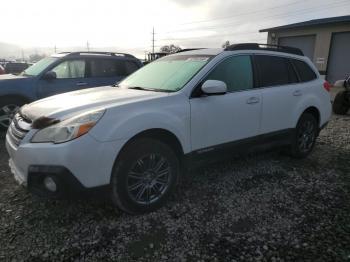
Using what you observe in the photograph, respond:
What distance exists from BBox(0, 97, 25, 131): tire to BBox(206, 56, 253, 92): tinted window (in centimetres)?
443

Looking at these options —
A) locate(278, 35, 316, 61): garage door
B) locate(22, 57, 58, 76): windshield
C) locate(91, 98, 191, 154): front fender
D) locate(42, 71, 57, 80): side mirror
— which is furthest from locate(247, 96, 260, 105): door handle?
locate(278, 35, 316, 61): garage door

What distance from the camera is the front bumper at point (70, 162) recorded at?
2613mm

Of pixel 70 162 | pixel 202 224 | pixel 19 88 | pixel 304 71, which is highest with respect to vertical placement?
pixel 304 71

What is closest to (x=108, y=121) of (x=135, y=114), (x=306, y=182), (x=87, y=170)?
(x=135, y=114)

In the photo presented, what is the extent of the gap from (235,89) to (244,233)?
5.80 feet

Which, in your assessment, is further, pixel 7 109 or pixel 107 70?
pixel 107 70

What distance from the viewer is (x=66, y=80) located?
6.78 metres

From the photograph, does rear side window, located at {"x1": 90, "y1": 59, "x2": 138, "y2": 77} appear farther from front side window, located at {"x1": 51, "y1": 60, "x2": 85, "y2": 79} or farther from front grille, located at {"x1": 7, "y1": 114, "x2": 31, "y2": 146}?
front grille, located at {"x1": 7, "y1": 114, "x2": 31, "y2": 146}

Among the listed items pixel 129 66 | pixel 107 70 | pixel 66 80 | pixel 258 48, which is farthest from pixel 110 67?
pixel 258 48

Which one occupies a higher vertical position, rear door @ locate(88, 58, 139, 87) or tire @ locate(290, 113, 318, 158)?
rear door @ locate(88, 58, 139, 87)

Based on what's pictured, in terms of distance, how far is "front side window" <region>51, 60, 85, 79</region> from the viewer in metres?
6.77

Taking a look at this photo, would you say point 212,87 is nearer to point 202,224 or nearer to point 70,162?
point 202,224

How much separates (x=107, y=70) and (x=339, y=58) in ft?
45.5

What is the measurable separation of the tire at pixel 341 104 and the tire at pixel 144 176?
777 centimetres
